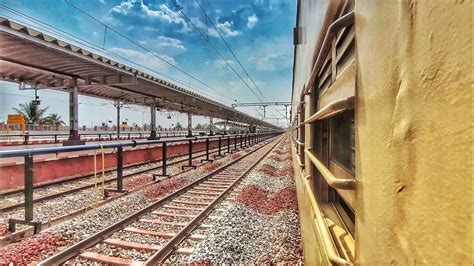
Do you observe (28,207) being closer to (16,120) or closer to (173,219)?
(173,219)

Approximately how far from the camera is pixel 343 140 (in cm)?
221

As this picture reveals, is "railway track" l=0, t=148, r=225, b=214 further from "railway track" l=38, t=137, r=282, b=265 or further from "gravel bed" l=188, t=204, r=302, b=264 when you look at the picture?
"gravel bed" l=188, t=204, r=302, b=264

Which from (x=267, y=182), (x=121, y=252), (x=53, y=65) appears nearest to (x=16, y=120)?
(x=53, y=65)

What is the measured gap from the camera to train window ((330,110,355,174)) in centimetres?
186

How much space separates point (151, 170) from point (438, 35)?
1205 cm

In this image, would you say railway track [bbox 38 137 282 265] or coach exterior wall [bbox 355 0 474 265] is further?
railway track [bbox 38 137 282 265]

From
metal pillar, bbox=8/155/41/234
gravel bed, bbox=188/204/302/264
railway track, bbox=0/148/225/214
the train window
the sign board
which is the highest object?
the sign board

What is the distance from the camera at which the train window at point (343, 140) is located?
6.09 ft

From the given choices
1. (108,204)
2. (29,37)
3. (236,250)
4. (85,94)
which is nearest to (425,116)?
(236,250)

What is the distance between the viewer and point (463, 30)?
1.53ft

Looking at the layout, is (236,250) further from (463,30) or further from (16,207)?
(16,207)

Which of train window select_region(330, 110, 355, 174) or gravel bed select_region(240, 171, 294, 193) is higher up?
train window select_region(330, 110, 355, 174)

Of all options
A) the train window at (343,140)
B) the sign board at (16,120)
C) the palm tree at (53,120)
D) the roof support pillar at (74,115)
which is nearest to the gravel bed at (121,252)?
the train window at (343,140)

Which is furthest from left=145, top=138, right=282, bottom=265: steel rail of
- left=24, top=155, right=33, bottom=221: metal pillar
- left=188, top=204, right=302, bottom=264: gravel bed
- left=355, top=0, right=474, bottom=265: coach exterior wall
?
left=355, top=0, right=474, bottom=265: coach exterior wall
